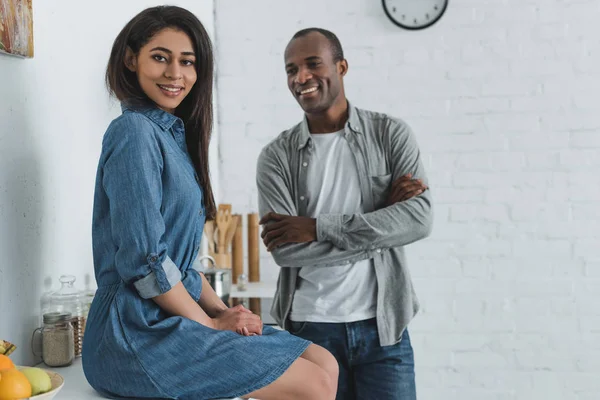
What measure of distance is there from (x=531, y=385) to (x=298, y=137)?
1.64 m

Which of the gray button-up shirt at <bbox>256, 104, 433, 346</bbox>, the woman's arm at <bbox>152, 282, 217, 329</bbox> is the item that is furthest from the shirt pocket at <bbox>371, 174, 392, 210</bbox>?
the woman's arm at <bbox>152, 282, 217, 329</bbox>

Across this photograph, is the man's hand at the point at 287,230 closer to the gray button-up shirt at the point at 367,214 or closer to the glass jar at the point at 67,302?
the gray button-up shirt at the point at 367,214

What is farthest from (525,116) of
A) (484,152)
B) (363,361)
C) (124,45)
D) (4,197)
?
(4,197)

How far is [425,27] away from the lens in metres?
3.07

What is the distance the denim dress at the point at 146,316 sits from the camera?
141 centimetres

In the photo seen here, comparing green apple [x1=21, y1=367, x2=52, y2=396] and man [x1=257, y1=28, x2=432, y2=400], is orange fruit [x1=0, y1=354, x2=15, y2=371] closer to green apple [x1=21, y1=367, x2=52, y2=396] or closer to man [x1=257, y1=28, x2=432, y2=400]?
green apple [x1=21, y1=367, x2=52, y2=396]

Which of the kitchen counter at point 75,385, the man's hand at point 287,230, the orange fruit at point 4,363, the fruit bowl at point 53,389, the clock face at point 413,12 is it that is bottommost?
the kitchen counter at point 75,385

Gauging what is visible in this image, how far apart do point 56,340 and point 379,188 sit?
106cm

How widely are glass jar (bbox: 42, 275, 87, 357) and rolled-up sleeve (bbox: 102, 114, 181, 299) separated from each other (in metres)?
0.42

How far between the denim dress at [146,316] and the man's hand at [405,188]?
30.9 inches

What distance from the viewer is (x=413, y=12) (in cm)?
308

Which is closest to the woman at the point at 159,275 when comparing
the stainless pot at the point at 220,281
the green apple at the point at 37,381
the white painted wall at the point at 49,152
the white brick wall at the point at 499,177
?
the green apple at the point at 37,381

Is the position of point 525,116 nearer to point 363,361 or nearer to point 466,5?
point 466,5

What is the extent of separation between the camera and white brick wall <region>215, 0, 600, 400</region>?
299 centimetres
